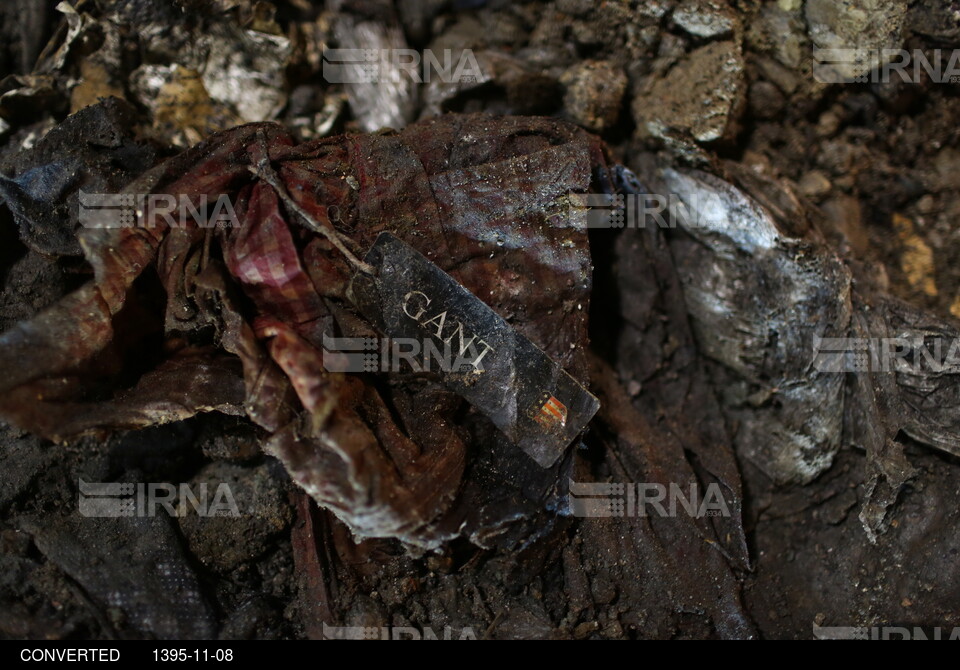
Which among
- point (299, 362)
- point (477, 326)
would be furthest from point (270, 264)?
point (477, 326)

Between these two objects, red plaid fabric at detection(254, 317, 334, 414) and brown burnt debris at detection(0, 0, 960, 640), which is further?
brown burnt debris at detection(0, 0, 960, 640)

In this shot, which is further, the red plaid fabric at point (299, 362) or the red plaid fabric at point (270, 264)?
the red plaid fabric at point (270, 264)

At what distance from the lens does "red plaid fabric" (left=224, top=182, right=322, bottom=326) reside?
8.29ft

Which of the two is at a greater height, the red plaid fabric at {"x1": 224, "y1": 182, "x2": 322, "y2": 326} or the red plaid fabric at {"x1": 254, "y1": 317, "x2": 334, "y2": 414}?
the red plaid fabric at {"x1": 224, "y1": 182, "x2": 322, "y2": 326}

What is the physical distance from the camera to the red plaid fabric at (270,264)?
253cm

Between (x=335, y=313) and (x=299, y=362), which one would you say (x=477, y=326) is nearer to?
(x=335, y=313)

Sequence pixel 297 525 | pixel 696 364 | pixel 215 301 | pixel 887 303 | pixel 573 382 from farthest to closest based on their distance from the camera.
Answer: pixel 696 364 → pixel 887 303 → pixel 297 525 → pixel 573 382 → pixel 215 301

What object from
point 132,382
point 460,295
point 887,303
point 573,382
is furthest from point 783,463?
point 132,382

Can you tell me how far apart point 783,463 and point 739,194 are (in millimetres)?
1350

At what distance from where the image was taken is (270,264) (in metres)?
2.53

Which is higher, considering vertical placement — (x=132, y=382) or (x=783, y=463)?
(x=132, y=382)

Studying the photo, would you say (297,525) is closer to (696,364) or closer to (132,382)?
(132,382)

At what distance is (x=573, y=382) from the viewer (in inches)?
107

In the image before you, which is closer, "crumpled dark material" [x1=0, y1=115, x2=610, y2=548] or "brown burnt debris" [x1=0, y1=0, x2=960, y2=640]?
"crumpled dark material" [x1=0, y1=115, x2=610, y2=548]
